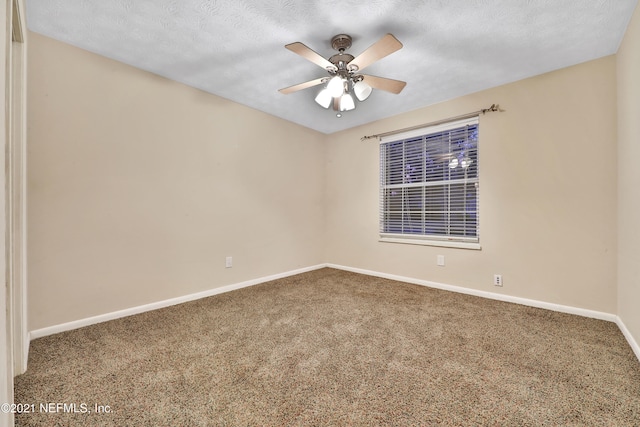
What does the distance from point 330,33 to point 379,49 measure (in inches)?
18.6

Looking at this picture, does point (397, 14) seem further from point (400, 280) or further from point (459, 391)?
point (400, 280)

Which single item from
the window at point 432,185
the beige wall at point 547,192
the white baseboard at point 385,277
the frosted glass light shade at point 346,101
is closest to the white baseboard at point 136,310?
the white baseboard at point 385,277

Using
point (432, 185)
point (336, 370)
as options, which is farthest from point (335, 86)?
point (336, 370)

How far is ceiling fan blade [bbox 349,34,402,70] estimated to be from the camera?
1.72m

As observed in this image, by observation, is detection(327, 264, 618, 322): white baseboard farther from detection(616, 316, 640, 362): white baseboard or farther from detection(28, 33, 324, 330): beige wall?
detection(28, 33, 324, 330): beige wall

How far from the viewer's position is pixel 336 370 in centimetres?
162

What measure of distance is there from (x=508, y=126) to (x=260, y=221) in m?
3.06

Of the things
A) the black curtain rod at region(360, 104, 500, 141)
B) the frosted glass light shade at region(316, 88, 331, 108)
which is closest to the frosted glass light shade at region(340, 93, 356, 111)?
the frosted glass light shade at region(316, 88, 331, 108)

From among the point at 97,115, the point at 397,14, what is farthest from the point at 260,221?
the point at 397,14

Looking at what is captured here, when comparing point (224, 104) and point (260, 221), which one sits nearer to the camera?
point (224, 104)

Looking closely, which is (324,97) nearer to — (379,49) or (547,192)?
→ (379,49)

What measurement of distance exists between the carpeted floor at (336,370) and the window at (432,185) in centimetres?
109

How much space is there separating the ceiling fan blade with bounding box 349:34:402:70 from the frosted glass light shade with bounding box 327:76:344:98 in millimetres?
154

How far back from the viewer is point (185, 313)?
2.53 meters
